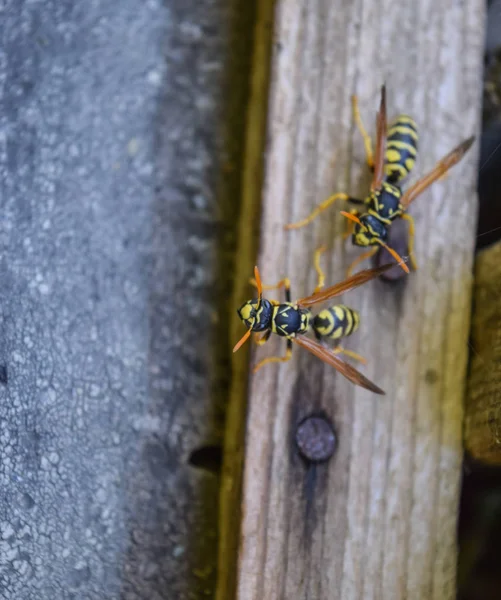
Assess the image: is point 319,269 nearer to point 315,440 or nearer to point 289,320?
point 289,320

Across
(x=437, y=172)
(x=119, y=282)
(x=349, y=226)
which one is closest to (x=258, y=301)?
(x=349, y=226)

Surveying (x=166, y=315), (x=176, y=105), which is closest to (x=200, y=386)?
(x=166, y=315)

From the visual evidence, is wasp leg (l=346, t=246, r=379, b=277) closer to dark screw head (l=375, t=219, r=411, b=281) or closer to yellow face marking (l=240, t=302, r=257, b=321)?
dark screw head (l=375, t=219, r=411, b=281)

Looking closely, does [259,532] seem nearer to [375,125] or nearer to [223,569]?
[223,569]

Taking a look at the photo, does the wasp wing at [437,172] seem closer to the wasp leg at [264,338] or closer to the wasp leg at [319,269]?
the wasp leg at [319,269]

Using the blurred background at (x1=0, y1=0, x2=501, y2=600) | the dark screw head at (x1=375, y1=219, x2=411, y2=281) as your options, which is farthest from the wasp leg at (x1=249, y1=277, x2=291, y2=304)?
the blurred background at (x1=0, y1=0, x2=501, y2=600)
